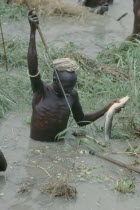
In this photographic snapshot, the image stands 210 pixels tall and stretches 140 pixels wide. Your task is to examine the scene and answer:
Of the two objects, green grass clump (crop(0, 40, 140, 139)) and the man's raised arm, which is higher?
the man's raised arm

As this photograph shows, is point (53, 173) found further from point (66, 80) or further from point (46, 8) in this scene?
point (46, 8)

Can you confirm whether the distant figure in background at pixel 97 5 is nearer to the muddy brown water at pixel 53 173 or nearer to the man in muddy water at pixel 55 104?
the muddy brown water at pixel 53 173

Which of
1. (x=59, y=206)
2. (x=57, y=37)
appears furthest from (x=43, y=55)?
(x=59, y=206)

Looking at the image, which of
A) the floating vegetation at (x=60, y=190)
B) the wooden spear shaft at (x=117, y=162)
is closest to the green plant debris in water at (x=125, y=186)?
the wooden spear shaft at (x=117, y=162)

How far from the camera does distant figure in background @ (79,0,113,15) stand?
10.4 m

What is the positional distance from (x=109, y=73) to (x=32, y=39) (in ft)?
8.17

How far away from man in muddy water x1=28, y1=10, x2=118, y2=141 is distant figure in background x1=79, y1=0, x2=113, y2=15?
5.49m

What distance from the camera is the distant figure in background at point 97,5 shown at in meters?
10.4

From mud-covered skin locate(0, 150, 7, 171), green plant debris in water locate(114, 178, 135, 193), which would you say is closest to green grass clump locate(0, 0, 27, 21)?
mud-covered skin locate(0, 150, 7, 171)

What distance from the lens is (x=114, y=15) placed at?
414 inches

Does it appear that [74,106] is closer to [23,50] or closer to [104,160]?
[104,160]

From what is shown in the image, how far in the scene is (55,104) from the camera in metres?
5.02

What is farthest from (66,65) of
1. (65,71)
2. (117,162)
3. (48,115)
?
(117,162)

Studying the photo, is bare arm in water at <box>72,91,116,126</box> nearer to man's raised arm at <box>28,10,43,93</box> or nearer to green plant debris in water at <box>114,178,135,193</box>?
man's raised arm at <box>28,10,43,93</box>
